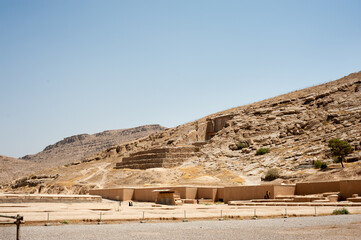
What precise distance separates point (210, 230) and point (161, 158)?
3938 centimetres

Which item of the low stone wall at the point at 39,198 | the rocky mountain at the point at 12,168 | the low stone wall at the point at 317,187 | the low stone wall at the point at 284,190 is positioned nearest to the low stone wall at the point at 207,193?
the low stone wall at the point at 284,190

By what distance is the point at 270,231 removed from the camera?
10672 millimetres

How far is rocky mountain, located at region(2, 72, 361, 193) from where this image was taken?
37656 millimetres

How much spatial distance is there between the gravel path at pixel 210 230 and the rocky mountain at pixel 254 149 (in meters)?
18.2

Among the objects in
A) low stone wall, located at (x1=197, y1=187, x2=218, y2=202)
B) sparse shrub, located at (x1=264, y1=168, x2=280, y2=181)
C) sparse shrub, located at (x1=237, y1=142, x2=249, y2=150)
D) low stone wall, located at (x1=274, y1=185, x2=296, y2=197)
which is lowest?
low stone wall, located at (x1=197, y1=187, x2=218, y2=202)

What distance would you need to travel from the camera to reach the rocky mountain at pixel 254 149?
124 ft

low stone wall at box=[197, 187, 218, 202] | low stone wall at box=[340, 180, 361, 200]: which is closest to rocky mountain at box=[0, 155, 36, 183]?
low stone wall at box=[197, 187, 218, 202]

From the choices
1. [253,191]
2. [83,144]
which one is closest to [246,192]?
[253,191]

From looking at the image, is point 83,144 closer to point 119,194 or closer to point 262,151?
point 262,151

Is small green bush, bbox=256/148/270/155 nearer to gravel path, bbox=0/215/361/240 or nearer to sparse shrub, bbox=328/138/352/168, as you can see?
sparse shrub, bbox=328/138/352/168

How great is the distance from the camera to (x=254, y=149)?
4722cm

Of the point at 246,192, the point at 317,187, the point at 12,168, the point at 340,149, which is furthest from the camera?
the point at 12,168

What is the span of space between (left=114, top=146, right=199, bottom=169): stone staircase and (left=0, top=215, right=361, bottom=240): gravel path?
120ft

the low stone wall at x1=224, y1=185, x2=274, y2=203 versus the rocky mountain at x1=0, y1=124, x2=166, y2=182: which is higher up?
the rocky mountain at x1=0, y1=124, x2=166, y2=182
